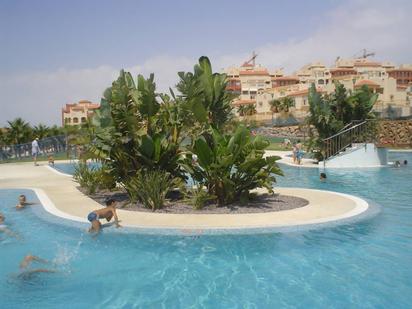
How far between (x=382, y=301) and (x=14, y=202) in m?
11.8

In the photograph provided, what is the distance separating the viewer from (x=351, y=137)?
23.4 meters

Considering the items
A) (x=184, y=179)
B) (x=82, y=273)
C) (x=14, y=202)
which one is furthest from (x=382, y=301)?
(x=14, y=202)

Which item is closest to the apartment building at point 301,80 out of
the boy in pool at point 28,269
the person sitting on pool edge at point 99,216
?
the person sitting on pool edge at point 99,216

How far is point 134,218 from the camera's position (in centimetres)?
998

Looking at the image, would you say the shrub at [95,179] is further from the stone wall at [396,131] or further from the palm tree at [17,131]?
the stone wall at [396,131]

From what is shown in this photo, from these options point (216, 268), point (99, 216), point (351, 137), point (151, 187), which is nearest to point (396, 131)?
point (351, 137)

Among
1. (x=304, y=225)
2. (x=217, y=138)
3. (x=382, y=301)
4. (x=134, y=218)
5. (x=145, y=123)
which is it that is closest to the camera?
(x=382, y=301)

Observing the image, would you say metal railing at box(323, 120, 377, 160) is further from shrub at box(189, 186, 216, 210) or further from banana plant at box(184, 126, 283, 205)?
shrub at box(189, 186, 216, 210)

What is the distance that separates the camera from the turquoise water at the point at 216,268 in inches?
226

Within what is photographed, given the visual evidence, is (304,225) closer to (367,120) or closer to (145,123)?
(145,123)

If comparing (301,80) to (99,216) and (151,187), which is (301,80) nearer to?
(151,187)

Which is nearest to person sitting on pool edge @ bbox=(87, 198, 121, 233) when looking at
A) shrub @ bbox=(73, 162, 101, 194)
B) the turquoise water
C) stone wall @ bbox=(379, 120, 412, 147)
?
the turquoise water

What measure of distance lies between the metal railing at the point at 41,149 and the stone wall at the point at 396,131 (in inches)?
1177

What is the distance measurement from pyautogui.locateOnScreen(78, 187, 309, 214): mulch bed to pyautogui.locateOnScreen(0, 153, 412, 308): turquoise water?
205 cm
